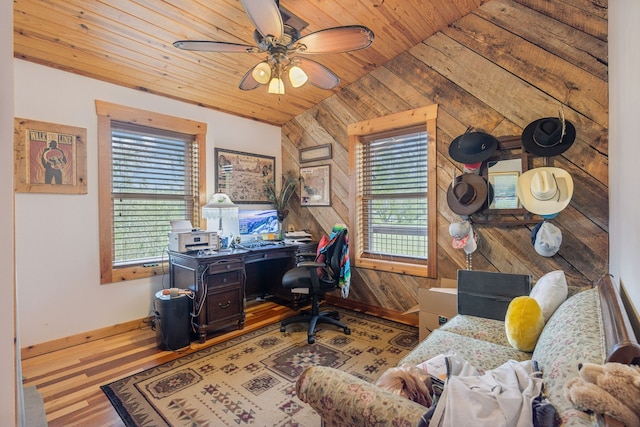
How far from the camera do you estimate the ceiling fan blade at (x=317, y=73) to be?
2264 mm

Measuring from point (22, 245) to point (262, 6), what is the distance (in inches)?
106

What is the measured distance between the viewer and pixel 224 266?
2.97 meters

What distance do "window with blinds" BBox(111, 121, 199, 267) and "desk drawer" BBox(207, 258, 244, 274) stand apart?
33.4 inches

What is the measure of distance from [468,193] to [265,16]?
217cm

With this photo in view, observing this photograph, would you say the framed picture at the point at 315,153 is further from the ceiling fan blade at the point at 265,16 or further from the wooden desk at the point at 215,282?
the ceiling fan blade at the point at 265,16

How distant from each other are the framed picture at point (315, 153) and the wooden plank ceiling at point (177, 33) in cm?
94

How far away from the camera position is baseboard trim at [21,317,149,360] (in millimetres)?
2503

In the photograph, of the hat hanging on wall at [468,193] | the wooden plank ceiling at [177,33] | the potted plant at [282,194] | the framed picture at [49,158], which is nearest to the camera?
the wooden plank ceiling at [177,33]

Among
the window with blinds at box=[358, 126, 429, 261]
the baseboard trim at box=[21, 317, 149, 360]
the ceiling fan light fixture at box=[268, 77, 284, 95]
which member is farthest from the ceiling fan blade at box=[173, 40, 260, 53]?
the baseboard trim at box=[21, 317, 149, 360]

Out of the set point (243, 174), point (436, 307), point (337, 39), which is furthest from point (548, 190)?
point (243, 174)

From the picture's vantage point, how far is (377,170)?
3.63 m

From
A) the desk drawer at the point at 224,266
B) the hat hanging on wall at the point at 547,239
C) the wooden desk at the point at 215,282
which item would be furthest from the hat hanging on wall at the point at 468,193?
the desk drawer at the point at 224,266

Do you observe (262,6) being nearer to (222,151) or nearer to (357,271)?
(222,151)

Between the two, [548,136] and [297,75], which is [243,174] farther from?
[548,136]
